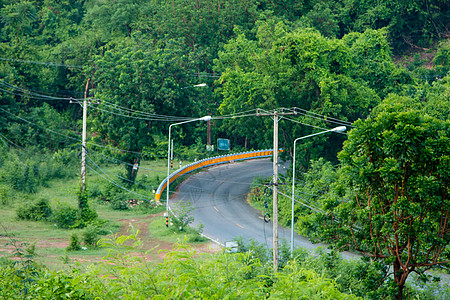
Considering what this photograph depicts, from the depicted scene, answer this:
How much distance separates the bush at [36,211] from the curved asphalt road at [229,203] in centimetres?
932

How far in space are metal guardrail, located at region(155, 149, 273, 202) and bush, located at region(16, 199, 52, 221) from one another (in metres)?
8.98

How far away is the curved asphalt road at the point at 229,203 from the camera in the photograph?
35.3 meters

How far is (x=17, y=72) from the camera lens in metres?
55.5

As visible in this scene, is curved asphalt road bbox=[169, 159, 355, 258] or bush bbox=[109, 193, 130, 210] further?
bush bbox=[109, 193, 130, 210]

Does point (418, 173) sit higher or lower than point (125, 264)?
higher

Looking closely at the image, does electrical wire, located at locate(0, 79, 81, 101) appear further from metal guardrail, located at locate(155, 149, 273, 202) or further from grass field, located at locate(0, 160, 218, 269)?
metal guardrail, located at locate(155, 149, 273, 202)

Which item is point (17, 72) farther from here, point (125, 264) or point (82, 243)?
point (125, 264)

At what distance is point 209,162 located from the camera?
54.6 meters

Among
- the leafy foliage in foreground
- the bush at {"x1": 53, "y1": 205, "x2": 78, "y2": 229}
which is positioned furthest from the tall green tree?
the bush at {"x1": 53, "y1": 205, "x2": 78, "y2": 229}

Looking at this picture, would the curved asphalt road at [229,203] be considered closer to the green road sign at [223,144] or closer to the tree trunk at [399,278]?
the green road sign at [223,144]

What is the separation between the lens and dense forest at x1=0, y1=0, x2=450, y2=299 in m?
17.8

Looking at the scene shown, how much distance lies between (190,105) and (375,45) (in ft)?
58.4

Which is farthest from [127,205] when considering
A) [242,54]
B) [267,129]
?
[242,54]

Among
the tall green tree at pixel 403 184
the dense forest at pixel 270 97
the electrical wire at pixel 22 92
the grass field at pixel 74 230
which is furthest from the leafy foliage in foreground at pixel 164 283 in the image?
the electrical wire at pixel 22 92
